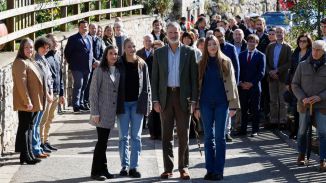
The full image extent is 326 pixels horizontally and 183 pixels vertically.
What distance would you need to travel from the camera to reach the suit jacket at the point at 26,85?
1051 cm

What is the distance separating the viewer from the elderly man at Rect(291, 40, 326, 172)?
1066cm

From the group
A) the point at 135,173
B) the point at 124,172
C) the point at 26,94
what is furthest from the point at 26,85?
the point at 135,173

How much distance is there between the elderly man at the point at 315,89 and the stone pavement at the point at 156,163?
56cm

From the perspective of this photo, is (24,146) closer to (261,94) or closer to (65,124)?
(65,124)

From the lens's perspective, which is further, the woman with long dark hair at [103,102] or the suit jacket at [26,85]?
the suit jacket at [26,85]

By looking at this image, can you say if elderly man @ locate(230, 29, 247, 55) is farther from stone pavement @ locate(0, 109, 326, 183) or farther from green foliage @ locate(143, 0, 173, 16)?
green foliage @ locate(143, 0, 173, 16)

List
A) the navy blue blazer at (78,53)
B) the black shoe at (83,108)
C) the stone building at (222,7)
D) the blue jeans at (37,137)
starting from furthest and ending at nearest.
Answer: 1. the stone building at (222,7)
2. the black shoe at (83,108)
3. the navy blue blazer at (78,53)
4. the blue jeans at (37,137)

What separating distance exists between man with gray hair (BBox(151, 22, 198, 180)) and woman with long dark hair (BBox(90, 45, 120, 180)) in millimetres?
512

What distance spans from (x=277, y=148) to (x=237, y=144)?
2.18ft

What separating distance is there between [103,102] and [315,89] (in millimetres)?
2840

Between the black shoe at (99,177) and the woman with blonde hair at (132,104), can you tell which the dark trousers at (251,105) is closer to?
the woman with blonde hair at (132,104)

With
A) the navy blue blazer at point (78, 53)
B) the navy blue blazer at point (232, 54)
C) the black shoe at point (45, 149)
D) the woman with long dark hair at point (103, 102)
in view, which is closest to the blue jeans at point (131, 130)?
the woman with long dark hair at point (103, 102)

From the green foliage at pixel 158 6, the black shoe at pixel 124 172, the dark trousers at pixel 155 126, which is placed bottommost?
the black shoe at pixel 124 172

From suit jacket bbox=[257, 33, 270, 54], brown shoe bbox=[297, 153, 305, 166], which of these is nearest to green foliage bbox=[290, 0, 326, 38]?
suit jacket bbox=[257, 33, 270, 54]
